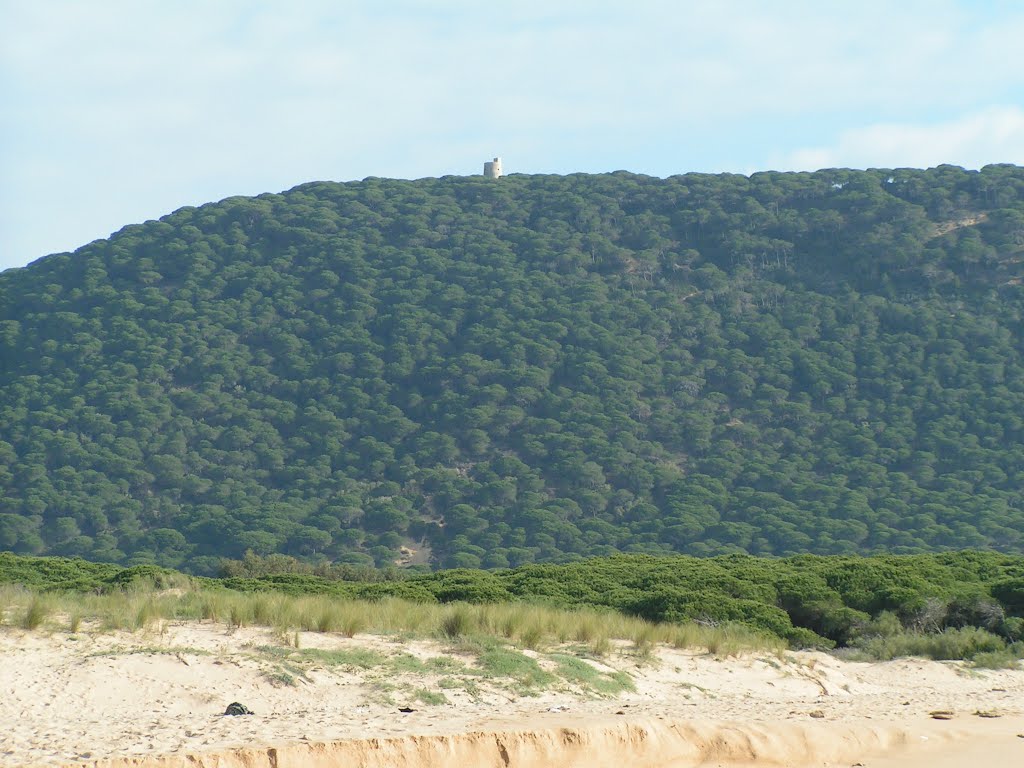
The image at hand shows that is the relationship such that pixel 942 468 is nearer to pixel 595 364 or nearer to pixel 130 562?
pixel 595 364

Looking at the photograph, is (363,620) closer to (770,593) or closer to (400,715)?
(400,715)

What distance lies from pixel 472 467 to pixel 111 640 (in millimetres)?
47335

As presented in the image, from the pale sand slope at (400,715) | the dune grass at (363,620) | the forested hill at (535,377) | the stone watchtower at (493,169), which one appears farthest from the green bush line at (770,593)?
the stone watchtower at (493,169)

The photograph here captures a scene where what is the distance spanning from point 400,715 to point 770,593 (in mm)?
9884

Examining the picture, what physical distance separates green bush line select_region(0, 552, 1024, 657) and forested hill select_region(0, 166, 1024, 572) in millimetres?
30435

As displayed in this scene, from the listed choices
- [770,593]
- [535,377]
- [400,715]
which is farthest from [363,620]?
[535,377]

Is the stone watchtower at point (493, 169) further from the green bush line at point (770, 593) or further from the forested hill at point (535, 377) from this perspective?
the green bush line at point (770, 593)

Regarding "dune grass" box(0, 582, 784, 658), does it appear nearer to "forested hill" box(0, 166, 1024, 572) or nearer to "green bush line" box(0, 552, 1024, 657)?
"green bush line" box(0, 552, 1024, 657)

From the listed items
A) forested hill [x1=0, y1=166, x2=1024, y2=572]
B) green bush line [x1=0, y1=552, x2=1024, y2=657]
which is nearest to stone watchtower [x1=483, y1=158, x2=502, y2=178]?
forested hill [x1=0, y1=166, x2=1024, y2=572]

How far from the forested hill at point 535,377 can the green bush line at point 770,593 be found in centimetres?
3043

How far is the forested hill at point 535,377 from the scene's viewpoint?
5534 centimetres

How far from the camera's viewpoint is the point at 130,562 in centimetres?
5297

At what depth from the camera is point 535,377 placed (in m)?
64.6

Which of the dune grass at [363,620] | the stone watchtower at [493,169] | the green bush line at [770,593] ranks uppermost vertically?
the stone watchtower at [493,169]
